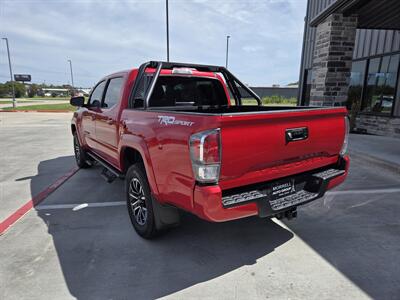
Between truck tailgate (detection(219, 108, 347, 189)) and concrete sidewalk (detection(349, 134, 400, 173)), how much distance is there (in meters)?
3.62

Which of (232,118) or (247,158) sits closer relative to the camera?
(232,118)

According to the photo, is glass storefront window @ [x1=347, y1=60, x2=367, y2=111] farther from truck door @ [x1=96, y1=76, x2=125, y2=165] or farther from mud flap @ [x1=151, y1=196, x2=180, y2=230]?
mud flap @ [x1=151, y1=196, x2=180, y2=230]

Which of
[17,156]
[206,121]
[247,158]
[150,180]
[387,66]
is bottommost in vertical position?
[17,156]

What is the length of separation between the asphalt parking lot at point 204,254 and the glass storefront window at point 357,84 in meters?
7.54

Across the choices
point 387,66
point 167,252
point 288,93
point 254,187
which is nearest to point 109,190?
point 167,252

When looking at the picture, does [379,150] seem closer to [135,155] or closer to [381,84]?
[381,84]

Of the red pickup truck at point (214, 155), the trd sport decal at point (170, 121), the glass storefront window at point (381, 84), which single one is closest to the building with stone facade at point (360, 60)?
the glass storefront window at point (381, 84)

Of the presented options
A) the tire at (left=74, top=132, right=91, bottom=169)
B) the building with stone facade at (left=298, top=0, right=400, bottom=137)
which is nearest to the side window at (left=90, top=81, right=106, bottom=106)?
the tire at (left=74, top=132, right=91, bottom=169)

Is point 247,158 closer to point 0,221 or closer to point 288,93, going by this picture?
point 0,221

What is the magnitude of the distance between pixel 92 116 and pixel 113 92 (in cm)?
79

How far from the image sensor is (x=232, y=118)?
218 centimetres

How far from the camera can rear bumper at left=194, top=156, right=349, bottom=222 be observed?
2207mm

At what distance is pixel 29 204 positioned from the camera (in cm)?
424

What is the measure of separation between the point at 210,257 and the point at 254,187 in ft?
2.90
